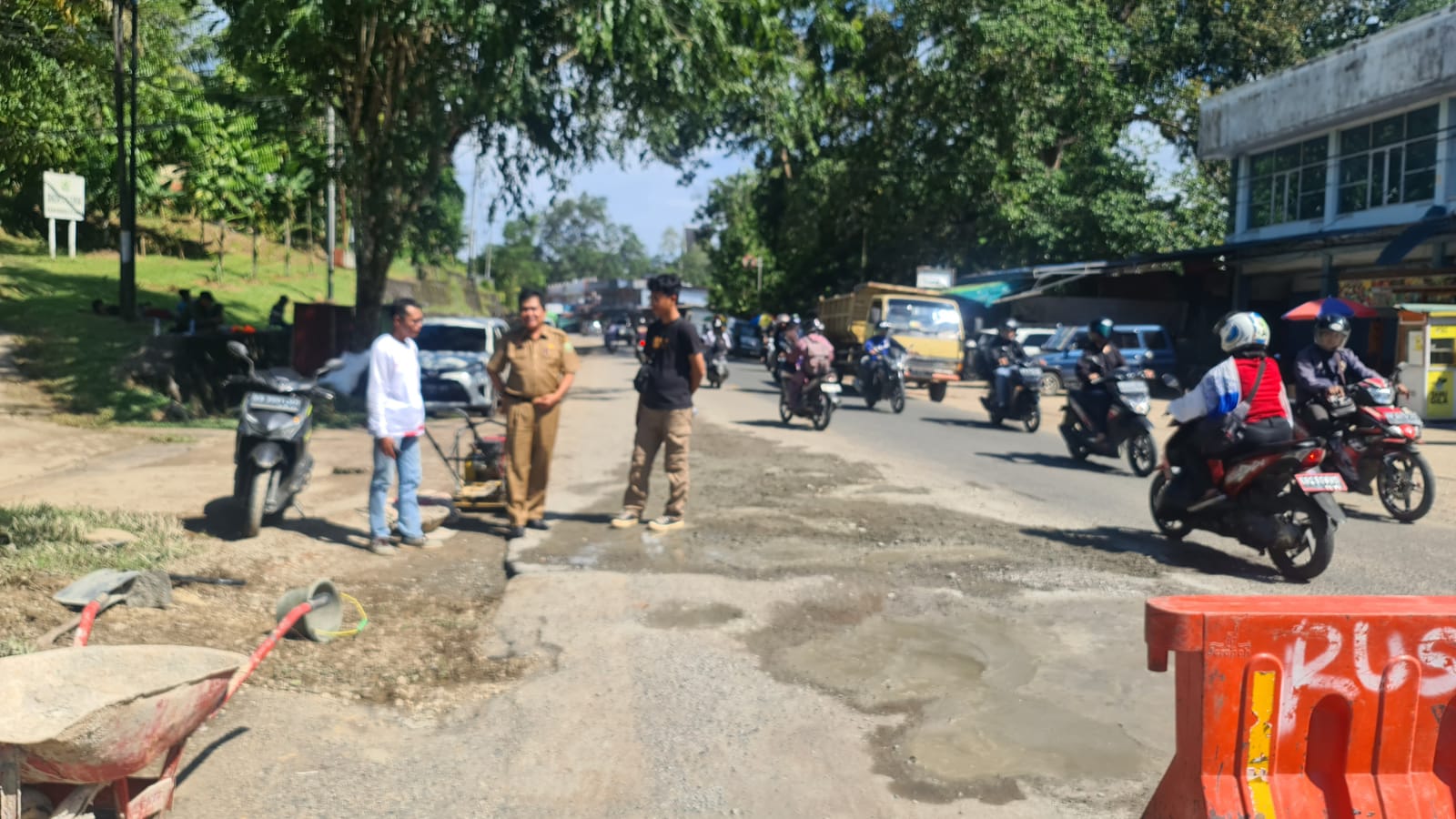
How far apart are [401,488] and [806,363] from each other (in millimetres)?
9411

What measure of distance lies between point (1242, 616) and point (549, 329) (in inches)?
237

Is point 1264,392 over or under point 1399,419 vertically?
over

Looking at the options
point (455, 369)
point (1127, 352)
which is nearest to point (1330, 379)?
point (455, 369)

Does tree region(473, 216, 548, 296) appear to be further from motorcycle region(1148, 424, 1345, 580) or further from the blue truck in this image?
motorcycle region(1148, 424, 1345, 580)

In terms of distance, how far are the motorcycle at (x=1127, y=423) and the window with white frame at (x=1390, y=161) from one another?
1519 cm

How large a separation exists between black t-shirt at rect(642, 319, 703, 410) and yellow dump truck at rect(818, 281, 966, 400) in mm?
15633

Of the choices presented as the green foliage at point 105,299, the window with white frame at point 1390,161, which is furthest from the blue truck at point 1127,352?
the green foliage at point 105,299

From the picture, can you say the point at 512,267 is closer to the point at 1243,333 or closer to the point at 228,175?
the point at 228,175

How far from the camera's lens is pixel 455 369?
715 inches

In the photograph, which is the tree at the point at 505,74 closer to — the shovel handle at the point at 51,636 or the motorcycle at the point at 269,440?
the motorcycle at the point at 269,440

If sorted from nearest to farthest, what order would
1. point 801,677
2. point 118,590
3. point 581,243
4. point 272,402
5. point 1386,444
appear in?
point 801,677
point 118,590
point 272,402
point 1386,444
point 581,243

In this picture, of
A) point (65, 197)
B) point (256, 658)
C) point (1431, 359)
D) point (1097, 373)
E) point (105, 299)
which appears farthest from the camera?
point (105, 299)

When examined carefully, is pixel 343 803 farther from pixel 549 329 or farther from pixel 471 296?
pixel 471 296

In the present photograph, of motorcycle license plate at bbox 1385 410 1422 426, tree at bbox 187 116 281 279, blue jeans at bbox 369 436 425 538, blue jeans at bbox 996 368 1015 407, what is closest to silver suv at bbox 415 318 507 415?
blue jeans at bbox 996 368 1015 407
